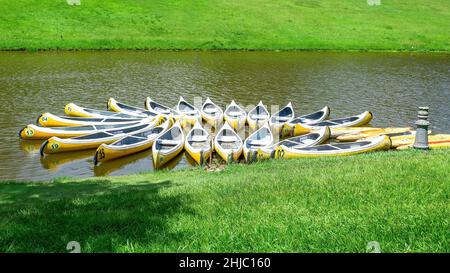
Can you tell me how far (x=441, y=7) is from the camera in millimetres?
97438

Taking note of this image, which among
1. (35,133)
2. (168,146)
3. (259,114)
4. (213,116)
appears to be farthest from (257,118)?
(35,133)

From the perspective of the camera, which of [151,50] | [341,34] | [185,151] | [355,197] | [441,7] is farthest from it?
[441,7]

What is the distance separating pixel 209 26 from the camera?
7525 centimetres

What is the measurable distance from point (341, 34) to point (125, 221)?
74.0 metres

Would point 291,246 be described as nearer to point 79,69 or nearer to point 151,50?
point 79,69

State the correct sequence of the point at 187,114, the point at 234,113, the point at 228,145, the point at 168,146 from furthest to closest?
the point at 234,113
the point at 187,114
the point at 168,146
the point at 228,145

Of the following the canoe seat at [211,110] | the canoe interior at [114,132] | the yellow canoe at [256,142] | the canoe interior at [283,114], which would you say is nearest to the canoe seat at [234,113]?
the canoe seat at [211,110]

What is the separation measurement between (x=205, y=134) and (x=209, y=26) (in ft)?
169

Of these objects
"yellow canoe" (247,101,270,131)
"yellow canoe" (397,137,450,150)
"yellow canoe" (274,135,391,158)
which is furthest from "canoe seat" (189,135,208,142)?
"yellow canoe" (397,137,450,150)

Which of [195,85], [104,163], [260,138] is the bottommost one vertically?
[104,163]

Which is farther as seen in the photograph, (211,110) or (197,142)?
(211,110)

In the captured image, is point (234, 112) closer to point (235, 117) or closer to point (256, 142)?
point (235, 117)

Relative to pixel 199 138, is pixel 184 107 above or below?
above
